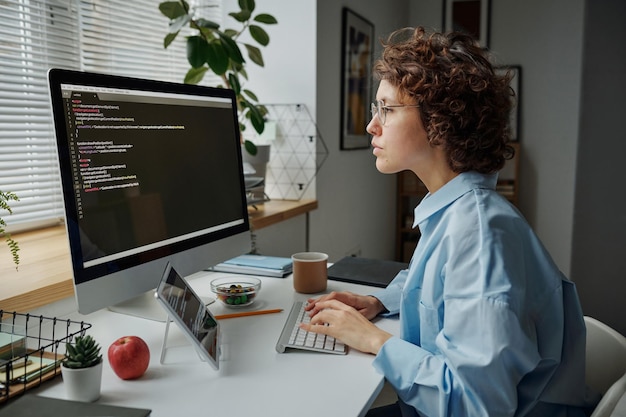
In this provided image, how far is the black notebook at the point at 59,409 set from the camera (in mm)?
768

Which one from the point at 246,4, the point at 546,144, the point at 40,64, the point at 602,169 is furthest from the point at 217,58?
the point at 546,144

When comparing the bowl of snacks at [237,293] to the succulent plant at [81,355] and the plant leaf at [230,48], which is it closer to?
the succulent plant at [81,355]

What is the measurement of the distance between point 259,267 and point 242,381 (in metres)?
0.71

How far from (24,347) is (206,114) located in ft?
2.12

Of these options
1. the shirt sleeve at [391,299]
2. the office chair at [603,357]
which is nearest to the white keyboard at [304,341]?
the shirt sleeve at [391,299]

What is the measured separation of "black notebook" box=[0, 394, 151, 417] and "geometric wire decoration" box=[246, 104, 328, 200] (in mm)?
1852

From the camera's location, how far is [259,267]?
5.37ft

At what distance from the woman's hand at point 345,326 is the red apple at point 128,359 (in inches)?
12.8

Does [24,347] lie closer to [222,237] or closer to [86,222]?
[86,222]

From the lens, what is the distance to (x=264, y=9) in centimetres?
258

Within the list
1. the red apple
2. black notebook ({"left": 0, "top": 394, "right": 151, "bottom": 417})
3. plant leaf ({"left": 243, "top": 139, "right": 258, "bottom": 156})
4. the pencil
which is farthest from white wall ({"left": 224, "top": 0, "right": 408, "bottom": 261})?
black notebook ({"left": 0, "top": 394, "right": 151, "bottom": 417})

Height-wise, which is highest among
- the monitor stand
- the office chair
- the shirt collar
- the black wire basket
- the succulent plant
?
the shirt collar

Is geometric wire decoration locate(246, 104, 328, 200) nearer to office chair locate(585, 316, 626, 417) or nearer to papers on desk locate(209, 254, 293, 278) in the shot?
papers on desk locate(209, 254, 293, 278)

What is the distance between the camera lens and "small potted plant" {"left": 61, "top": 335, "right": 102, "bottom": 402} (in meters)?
0.84
